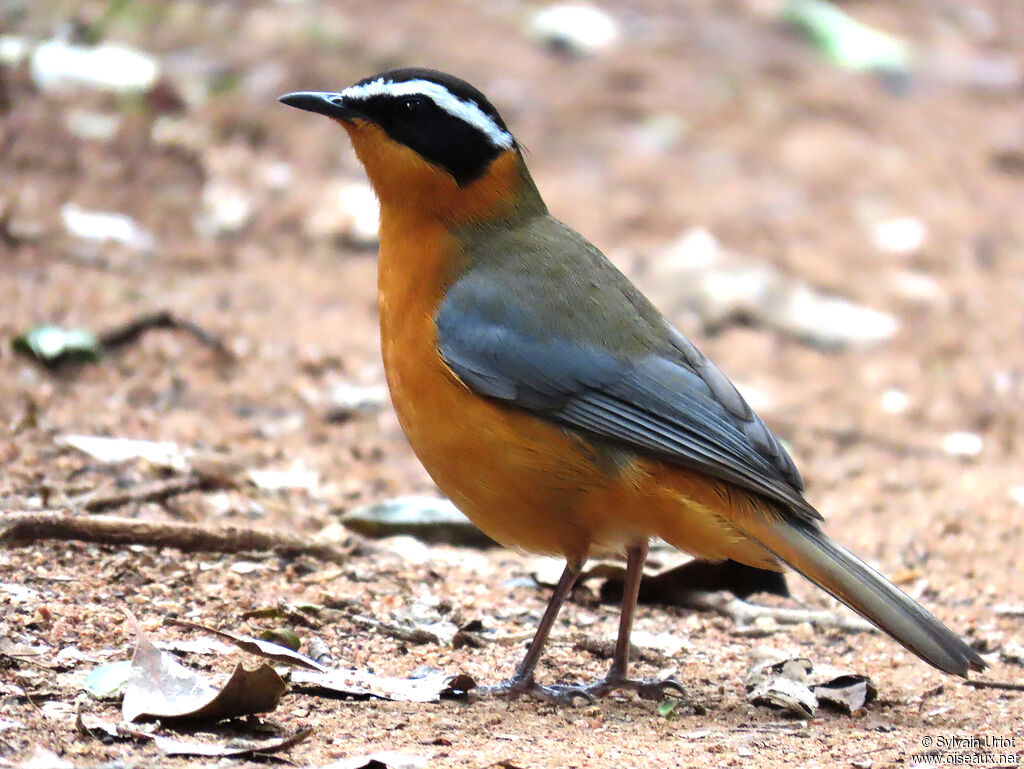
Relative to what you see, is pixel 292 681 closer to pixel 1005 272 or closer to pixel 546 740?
pixel 546 740

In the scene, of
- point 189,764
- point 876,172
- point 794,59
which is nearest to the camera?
point 189,764

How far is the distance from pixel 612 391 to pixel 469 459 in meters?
0.54

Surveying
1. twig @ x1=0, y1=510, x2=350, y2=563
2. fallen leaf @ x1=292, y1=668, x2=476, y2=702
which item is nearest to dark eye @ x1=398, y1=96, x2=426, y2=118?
twig @ x1=0, y1=510, x2=350, y2=563

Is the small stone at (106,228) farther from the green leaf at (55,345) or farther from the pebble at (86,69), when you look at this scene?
the green leaf at (55,345)

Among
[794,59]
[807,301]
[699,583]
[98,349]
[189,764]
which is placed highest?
[794,59]

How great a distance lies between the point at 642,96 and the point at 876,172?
2.02 metres

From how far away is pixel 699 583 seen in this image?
5684mm

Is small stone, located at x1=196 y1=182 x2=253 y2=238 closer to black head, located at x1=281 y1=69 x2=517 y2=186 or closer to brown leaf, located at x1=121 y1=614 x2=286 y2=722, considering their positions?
black head, located at x1=281 y1=69 x2=517 y2=186

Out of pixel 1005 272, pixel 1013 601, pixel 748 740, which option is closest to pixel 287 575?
pixel 748 740

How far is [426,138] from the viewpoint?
5086 mm

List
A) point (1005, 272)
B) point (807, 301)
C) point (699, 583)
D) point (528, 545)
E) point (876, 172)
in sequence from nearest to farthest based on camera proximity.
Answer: point (528, 545) < point (699, 583) < point (807, 301) < point (1005, 272) < point (876, 172)

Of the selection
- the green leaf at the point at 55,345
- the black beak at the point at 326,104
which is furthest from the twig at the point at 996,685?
the green leaf at the point at 55,345

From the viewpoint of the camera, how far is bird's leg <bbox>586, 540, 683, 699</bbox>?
461 centimetres

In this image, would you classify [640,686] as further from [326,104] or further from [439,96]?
[326,104]
